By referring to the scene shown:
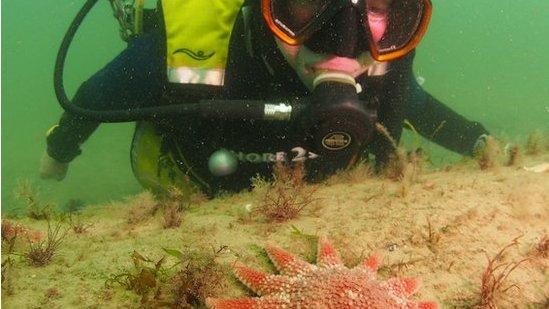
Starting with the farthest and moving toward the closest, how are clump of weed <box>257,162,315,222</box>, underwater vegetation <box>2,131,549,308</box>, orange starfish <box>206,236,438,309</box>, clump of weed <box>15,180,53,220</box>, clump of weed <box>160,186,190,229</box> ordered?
clump of weed <box>15,180,53,220</box>, clump of weed <box>160,186,190,229</box>, clump of weed <box>257,162,315,222</box>, underwater vegetation <box>2,131,549,308</box>, orange starfish <box>206,236,438,309</box>

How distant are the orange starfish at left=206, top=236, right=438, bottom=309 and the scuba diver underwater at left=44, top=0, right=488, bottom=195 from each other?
1653 millimetres

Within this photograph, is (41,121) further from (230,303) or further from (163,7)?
(230,303)

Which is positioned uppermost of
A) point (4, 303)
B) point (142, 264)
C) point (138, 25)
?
point (138, 25)

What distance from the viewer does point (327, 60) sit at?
12.5ft

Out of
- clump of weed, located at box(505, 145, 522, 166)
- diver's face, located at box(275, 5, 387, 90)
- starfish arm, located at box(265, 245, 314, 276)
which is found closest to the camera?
starfish arm, located at box(265, 245, 314, 276)

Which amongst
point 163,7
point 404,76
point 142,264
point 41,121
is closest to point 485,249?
point 142,264

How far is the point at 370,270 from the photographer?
232cm

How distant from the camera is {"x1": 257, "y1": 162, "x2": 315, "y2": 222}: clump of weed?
3.31 m

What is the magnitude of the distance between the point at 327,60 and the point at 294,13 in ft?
2.02

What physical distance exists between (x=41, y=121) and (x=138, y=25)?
64.8ft

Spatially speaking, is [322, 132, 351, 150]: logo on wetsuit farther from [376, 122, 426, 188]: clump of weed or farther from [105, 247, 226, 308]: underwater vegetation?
[105, 247, 226, 308]: underwater vegetation

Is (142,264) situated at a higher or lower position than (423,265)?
higher

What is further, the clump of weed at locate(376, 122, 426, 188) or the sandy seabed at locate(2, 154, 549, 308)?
the clump of weed at locate(376, 122, 426, 188)

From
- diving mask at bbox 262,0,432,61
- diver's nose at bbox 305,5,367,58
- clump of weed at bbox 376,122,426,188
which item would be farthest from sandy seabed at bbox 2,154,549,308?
diving mask at bbox 262,0,432,61
